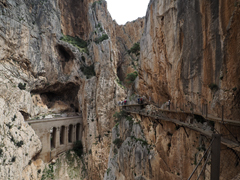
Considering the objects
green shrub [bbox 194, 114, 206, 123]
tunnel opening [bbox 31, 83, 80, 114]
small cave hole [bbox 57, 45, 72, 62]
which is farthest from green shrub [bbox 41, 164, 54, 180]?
green shrub [bbox 194, 114, 206, 123]

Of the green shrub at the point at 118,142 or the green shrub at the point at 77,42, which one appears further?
the green shrub at the point at 77,42

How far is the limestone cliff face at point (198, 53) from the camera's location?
19.9 ft

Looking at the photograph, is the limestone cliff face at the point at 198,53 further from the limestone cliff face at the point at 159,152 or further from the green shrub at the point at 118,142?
the green shrub at the point at 118,142

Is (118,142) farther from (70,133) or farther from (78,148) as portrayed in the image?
(70,133)

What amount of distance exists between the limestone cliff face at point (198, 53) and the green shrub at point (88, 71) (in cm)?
2479

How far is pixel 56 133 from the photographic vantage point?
30188 mm

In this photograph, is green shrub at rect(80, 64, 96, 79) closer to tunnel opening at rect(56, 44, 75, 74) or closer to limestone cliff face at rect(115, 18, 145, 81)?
tunnel opening at rect(56, 44, 75, 74)

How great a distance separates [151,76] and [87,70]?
2491 cm

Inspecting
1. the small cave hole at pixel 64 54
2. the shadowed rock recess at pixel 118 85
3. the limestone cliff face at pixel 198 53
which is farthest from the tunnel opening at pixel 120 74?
the limestone cliff face at pixel 198 53

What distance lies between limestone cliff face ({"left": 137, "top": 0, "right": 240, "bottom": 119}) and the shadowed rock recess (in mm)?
51

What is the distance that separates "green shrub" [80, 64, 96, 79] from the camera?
3574cm

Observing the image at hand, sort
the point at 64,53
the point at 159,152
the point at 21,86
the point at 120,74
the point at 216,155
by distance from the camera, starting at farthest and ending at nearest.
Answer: the point at 120,74, the point at 64,53, the point at 21,86, the point at 159,152, the point at 216,155

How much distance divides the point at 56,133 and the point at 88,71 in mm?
15818

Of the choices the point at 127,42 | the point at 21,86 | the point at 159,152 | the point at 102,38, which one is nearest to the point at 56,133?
the point at 21,86
